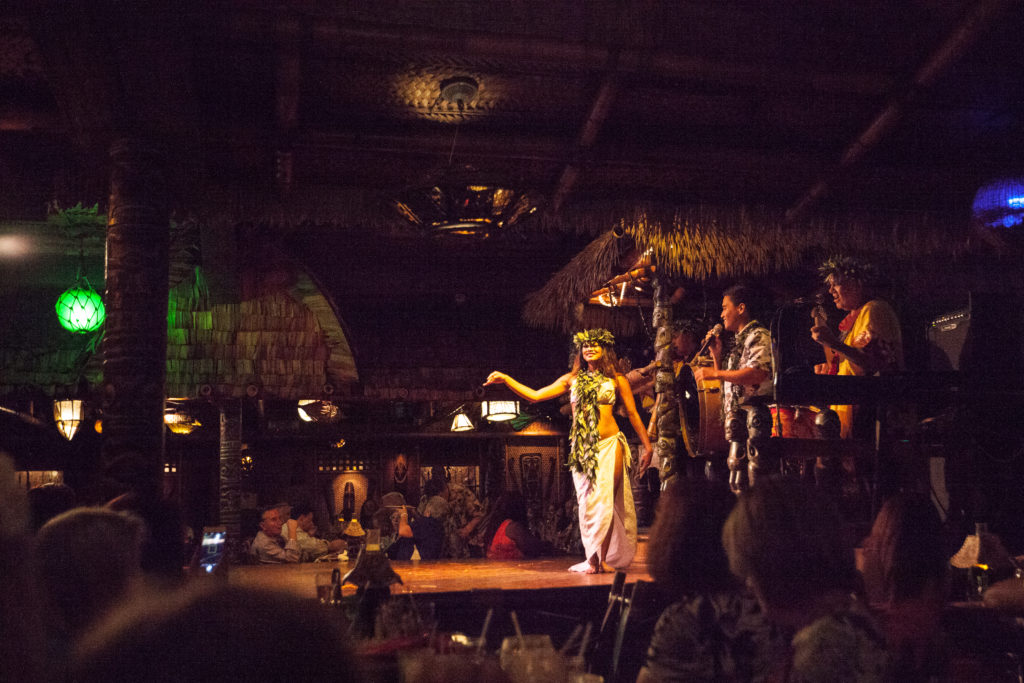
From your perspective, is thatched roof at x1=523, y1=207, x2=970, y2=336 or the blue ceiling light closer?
the blue ceiling light

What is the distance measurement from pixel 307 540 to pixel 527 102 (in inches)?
343

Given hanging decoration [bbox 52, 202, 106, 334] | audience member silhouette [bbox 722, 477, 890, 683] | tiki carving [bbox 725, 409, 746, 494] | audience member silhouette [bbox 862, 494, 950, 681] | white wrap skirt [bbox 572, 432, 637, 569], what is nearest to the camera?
audience member silhouette [bbox 722, 477, 890, 683]

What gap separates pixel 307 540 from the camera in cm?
1232

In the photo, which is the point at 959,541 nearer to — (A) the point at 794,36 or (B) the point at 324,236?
(A) the point at 794,36

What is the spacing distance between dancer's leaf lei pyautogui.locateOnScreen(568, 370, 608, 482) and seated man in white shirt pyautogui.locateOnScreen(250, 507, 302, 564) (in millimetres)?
5503

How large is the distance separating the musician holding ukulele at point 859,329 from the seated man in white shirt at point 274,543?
815 centimetres

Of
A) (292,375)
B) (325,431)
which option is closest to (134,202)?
(292,375)

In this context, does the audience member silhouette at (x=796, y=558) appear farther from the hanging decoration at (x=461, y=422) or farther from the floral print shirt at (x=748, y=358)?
the hanging decoration at (x=461, y=422)

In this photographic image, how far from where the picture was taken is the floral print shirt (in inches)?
258

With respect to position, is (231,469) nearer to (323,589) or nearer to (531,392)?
(531,392)

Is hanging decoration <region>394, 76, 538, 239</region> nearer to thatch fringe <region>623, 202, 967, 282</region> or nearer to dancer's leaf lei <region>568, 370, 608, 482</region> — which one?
thatch fringe <region>623, 202, 967, 282</region>

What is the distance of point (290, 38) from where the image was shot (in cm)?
457

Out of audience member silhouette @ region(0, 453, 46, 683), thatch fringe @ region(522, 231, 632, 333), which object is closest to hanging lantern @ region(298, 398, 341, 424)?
thatch fringe @ region(522, 231, 632, 333)

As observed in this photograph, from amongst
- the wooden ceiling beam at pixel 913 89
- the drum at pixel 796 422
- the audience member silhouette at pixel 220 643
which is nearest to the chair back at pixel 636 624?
the audience member silhouette at pixel 220 643
